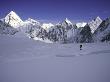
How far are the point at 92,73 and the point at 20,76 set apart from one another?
3.84m

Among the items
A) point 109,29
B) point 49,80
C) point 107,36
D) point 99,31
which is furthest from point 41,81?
point 99,31

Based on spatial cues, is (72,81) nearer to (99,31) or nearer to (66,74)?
(66,74)

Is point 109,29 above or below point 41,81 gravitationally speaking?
above

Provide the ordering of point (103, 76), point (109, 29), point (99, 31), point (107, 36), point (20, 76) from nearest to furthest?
point (103, 76) → point (20, 76) → point (107, 36) → point (109, 29) → point (99, 31)

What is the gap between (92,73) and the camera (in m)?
8.64

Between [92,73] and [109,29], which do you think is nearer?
[92,73]

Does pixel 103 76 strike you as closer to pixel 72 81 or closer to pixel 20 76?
pixel 72 81

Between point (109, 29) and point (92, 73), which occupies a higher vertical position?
point (109, 29)

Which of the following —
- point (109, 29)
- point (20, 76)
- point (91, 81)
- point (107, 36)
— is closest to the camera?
point (91, 81)

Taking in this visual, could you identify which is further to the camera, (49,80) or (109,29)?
(109,29)

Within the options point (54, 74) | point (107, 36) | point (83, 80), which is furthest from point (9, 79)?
point (107, 36)

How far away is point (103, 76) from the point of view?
26.2ft

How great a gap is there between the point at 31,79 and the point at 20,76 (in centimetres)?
90

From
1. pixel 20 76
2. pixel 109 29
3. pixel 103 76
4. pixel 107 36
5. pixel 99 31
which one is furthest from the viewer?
pixel 99 31
